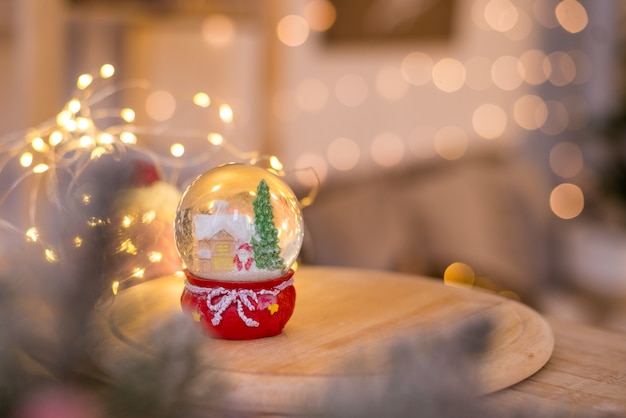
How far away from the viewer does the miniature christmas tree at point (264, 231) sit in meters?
0.72

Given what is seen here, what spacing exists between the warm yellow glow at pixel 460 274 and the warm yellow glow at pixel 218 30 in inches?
33.2

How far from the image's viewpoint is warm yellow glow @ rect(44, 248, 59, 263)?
0.48 m

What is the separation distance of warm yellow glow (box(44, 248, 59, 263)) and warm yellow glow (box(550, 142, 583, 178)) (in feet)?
10.9

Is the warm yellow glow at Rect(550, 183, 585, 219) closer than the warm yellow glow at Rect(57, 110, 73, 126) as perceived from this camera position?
No

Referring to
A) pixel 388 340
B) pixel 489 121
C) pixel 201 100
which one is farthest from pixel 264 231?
pixel 489 121

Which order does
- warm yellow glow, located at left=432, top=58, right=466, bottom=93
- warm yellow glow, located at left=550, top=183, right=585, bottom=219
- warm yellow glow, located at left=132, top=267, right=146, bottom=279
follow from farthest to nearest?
warm yellow glow, located at left=550, top=183, right=585, bottom=219 → warm yellow glow, located at left=432, top=58, right=466, bottom=93 → warm yellow glow, located at left=132, top=267, right=146, bottom=279

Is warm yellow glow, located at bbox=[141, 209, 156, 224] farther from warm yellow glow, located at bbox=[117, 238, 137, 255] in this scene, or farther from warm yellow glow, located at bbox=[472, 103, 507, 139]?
warm yellow glow, located at bbox=[472, 103, 507, 139]

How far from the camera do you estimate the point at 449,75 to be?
2967 mm

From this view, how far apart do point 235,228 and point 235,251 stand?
0.02 m

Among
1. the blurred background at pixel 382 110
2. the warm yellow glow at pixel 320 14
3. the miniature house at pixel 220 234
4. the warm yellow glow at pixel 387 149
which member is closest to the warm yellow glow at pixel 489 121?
the blurred background at pixel 382 110

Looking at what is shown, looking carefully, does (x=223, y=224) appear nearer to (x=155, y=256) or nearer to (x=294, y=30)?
(x=155, y=256)

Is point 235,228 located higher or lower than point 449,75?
lower

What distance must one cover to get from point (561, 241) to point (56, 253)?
2438mm

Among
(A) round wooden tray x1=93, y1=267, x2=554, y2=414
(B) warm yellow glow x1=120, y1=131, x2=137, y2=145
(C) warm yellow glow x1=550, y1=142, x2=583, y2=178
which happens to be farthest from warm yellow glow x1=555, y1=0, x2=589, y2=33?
(B) warm yellow glow x1=120, y1=131, x2=137, y2=145
